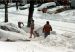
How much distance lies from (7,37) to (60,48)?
444 cm

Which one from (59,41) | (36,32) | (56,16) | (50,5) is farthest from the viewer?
(50,5)

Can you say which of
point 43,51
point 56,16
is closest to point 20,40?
point 43,51

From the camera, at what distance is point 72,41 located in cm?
1788

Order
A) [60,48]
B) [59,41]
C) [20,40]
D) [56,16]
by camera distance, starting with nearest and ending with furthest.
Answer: [60,48] < [59,41] < [20,40] < [56,16]

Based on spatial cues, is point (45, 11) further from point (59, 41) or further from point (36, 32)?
point (59, 41)

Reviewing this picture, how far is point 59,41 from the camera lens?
58.3 feet

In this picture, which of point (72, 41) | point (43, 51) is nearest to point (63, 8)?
point (72, 41)

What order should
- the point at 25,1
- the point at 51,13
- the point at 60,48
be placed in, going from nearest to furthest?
1. the point at 60,48
2. the point at 51,13
3. the point at 25,1

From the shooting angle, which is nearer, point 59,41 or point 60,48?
point 60,48

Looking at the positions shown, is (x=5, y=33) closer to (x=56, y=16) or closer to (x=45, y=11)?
(x=56, y=16)

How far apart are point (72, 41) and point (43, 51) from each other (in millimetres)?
3313

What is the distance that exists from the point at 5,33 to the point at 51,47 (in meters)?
4.56

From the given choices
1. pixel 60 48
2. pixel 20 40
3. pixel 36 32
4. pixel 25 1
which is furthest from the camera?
pixel 25 1

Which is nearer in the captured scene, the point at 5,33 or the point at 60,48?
the point at 60,48
